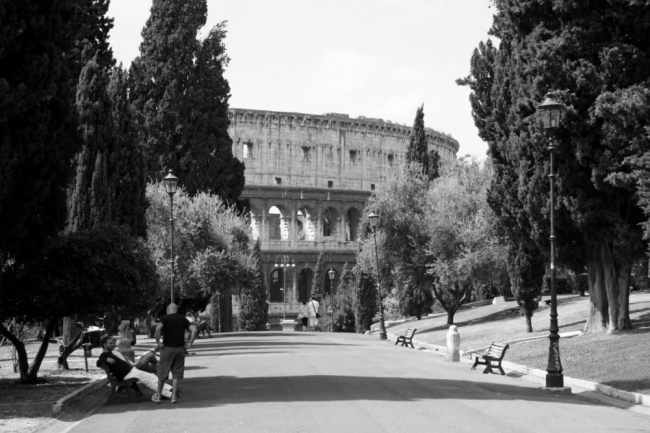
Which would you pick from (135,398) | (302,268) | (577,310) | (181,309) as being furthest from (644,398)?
(302,268)

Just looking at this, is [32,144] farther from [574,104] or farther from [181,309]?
[181,309]

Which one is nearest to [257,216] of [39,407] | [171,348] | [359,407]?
[171,348]

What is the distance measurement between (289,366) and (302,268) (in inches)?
3263

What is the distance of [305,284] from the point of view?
11344 centimetres

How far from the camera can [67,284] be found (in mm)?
21156

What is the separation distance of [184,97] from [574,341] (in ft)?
99.7

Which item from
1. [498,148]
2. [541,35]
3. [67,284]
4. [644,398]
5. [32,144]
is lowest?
[644,398]

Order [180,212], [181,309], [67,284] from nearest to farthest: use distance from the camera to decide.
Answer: [67,284] → [180,212] → [181,309]

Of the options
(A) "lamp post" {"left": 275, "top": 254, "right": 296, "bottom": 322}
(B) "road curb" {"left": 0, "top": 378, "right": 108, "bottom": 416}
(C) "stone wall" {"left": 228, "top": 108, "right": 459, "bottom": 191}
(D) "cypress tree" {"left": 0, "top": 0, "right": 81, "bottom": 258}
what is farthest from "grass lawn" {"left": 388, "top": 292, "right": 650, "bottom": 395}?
(C) "stone wall" {"left": 228, "top": 108, "right": 459, "bottom": 191}

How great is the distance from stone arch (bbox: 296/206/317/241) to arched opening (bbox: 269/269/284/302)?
17.2 ft

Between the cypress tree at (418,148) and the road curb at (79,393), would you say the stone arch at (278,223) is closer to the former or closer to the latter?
the cypress tree at (418,148)

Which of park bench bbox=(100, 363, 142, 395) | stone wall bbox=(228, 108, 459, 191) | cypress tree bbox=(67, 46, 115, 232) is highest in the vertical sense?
stone wall bbox=(228, 108, 459, 191)

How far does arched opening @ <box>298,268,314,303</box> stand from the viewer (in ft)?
369

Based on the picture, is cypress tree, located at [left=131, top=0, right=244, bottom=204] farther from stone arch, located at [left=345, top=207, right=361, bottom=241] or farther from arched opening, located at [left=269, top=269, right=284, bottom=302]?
stone arch, located at [left=345, top=207, right=361, bottom=241]
